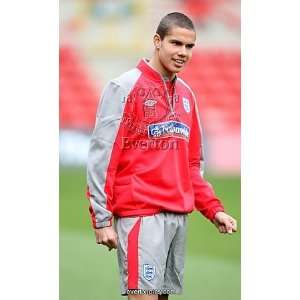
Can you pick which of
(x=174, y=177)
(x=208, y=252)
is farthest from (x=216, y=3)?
(x=208, y=252)

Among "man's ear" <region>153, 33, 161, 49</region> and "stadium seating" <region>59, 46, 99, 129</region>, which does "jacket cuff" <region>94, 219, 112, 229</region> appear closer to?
"stadium seating" <region>59, 46, 99, 129</region>

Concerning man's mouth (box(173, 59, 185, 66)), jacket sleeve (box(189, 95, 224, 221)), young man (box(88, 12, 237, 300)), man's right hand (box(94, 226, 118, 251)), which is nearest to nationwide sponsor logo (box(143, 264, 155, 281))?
young man (box(88, 12, 237, 300))

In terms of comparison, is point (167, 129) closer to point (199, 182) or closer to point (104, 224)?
point (199, 182)

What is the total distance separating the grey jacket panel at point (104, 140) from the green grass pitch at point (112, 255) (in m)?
0.12

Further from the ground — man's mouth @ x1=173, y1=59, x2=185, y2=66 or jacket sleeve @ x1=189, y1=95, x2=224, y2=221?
A: man's mouth @ x1=173, y1=59, x2=185, y2=66

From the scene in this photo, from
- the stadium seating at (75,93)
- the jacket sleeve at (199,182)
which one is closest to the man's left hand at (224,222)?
the jacket sleeve at (199,182)

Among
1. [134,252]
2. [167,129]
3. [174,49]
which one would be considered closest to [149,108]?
[167,129]

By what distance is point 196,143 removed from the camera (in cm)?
281

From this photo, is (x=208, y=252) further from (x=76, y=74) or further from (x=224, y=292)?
(x=76, y=74)

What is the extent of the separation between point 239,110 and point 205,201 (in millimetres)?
314

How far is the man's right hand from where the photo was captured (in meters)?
2.66

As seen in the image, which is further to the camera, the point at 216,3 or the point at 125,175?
the point at 216,3

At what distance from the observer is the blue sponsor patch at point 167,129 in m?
2.70

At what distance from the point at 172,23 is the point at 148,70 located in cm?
16
